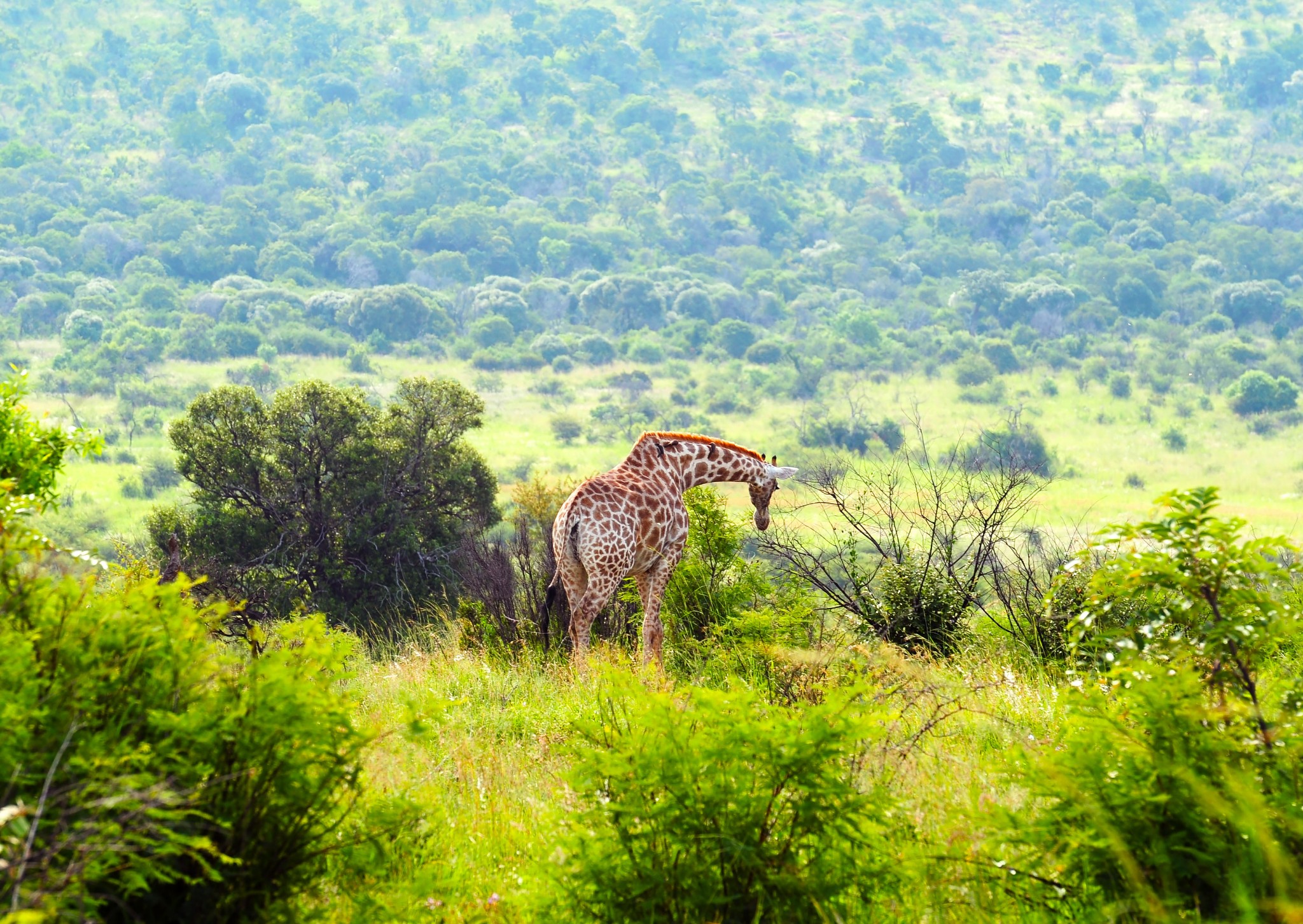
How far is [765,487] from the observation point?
949cm

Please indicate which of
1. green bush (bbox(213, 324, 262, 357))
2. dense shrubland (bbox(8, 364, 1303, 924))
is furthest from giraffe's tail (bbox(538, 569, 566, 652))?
green bush (bbox(213, 324, 262, 357))

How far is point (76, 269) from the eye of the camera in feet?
272

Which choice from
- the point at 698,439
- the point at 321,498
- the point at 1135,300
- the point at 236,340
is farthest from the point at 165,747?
the point at 1135,300

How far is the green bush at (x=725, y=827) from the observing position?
10.2 feet

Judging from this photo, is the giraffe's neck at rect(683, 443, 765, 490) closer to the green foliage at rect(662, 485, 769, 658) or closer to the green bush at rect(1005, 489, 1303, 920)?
the green foliage at rect(662, 485, 769, 658)

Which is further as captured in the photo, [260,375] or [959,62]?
[959,62]

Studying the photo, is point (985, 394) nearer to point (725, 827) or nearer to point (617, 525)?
Result: point (617, 525)

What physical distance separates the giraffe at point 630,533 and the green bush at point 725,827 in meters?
4.40

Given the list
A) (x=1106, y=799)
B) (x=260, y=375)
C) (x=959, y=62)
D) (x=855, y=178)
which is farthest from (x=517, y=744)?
(x=959, y=62)

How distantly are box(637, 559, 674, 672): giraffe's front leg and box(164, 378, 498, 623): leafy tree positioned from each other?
606 centimetres

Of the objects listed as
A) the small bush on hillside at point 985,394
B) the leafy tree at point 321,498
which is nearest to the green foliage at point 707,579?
the leafy tree at point 321,498

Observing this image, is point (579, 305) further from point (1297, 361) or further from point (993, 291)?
point (1297, 361)

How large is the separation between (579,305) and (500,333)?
9.63 m

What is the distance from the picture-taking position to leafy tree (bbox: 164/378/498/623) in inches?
562
